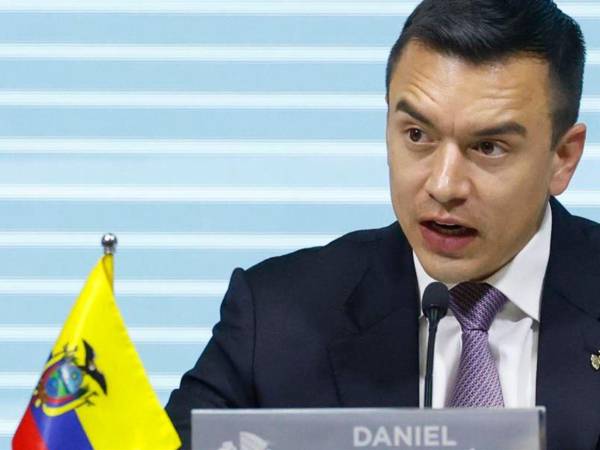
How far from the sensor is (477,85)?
2.51m

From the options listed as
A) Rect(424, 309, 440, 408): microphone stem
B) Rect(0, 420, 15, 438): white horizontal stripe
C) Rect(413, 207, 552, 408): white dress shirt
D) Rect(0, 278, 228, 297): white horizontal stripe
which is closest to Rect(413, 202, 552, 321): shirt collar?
Rect(413, 207, 552, 408): white dress shirt

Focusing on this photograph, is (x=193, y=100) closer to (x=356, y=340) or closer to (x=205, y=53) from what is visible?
(x=205, y=53)

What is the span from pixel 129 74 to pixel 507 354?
1.03 meters

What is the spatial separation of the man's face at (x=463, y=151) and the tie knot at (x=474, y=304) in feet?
0.21

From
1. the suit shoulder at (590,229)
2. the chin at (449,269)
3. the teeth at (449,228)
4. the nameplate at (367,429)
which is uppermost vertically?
the suit shoulder at (590,229)

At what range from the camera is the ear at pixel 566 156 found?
2.68 metres

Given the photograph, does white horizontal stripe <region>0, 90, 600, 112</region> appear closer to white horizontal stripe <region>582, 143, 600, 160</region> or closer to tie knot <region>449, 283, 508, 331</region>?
white horizontal stripe <region>582, 143, 600, 160</region>

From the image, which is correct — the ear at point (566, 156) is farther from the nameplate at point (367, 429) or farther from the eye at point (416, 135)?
the nameplate at point (367, 429)

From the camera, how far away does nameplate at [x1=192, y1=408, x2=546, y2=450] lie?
2.01 m

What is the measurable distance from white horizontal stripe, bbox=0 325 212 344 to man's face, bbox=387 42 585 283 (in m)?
0.81

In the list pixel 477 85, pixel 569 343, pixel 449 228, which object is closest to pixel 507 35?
pixel 477 85

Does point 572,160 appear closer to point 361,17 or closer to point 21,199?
point 361,17

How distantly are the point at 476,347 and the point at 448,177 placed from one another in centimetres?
32

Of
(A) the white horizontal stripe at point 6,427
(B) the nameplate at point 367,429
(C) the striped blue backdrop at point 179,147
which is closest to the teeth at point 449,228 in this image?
(B) the nameplate at point 367,429
